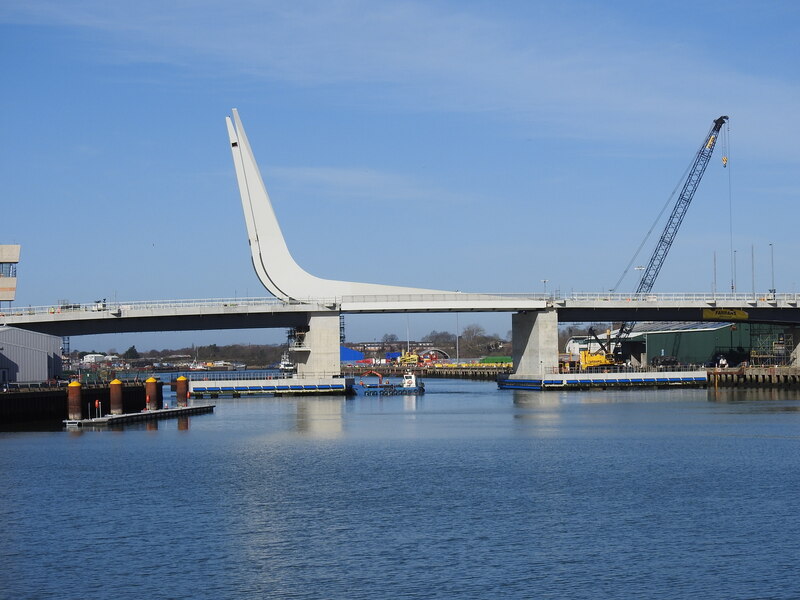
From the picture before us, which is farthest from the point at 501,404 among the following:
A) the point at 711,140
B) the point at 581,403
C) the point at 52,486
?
the point at 711,140

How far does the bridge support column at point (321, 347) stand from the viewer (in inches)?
3976

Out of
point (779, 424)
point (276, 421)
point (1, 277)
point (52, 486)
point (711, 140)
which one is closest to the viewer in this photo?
point (52, 486)

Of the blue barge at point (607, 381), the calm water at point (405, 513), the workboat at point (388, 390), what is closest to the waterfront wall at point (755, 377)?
Answer: the blue barge at point (607, 381)

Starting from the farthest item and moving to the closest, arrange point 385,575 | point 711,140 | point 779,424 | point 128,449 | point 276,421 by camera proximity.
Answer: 1. point 711,140
2. point 276,421
3. point 779,424
4. point 128,449
5. point 385,575

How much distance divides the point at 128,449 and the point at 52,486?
12949 mm

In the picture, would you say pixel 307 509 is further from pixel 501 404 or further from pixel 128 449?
pixel 501 404

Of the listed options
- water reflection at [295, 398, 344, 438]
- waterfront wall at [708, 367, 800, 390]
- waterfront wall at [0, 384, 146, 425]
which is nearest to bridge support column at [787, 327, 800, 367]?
waterfront wall at [708, 367, 800, 390]

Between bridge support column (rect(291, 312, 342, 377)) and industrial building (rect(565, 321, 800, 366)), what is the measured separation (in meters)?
45.2

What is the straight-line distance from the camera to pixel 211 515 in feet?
113

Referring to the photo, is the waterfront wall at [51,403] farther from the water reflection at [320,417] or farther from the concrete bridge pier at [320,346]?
the concrete bridge pier at [320,346]

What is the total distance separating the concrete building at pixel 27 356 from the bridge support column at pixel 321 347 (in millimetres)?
23895

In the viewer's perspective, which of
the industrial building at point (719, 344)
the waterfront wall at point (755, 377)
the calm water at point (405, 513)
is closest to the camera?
the calm water at point (405, 513)

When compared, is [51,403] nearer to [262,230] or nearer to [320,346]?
[320,346]

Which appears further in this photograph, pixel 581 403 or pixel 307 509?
pixel 581 403
